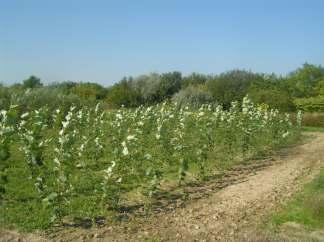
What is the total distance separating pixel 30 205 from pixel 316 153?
10688 mm

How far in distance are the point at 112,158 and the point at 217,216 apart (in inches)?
210

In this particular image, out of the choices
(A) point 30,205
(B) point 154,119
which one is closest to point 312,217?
(A) point 30,205

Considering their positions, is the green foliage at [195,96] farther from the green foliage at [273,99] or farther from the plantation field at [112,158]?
the plantation field at [112,158]

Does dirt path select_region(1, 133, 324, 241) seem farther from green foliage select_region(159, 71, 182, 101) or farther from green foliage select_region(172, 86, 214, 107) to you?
green foliage select_region(159, 71, 182, 101)

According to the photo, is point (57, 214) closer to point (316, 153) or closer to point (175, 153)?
point (175, 153)

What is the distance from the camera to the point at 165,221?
803cm

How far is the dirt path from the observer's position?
287 inches

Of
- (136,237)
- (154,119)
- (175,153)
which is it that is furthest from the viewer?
(154,119)

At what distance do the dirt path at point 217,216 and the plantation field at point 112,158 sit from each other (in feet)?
1.67

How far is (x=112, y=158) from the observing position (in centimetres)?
1328

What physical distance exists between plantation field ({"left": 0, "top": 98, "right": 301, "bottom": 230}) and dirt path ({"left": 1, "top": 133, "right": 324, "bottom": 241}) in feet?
A: 1.67

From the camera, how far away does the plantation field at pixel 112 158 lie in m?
8.35

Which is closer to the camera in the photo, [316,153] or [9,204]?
[9,204]

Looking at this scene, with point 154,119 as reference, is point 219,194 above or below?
below
